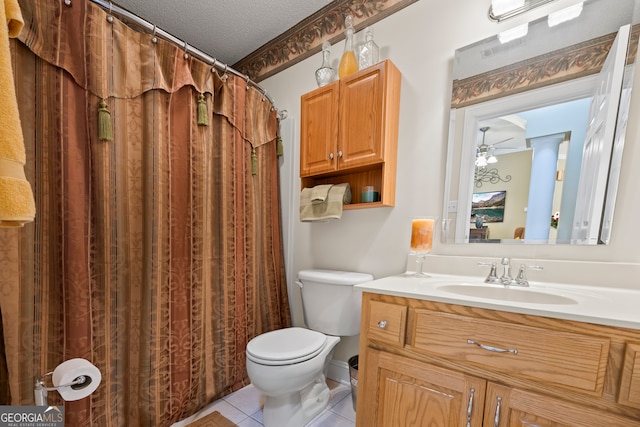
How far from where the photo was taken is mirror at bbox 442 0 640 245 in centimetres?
92

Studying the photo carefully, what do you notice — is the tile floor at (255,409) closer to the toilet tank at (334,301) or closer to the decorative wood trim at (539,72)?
the toilet tank at (334,301)

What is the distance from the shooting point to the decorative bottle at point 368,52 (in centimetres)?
140

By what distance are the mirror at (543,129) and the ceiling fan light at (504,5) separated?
0.10 metres

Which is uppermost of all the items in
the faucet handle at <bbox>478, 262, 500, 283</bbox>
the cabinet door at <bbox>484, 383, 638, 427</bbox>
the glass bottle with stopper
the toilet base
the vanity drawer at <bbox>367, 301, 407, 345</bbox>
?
the glass bottle with stopper

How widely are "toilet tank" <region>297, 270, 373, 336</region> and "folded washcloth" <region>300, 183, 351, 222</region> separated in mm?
337

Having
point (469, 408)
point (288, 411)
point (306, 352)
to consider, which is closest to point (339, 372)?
point (288, 411)

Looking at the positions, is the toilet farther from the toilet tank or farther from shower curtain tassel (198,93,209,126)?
shower curtain tassel (198,93,209,126)

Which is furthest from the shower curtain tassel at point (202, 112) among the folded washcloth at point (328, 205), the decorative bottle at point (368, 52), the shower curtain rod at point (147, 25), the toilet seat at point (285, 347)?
the toilet seat at point (285, 347)

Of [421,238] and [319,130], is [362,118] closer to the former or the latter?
[319,130]

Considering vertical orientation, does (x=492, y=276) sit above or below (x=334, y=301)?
above

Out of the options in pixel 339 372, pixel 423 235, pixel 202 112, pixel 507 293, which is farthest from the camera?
pixel 339 372

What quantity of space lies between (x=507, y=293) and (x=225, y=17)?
7.19ft

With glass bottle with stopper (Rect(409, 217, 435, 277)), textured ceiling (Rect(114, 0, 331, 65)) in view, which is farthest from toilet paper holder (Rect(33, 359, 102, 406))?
textured ceiling (Rect(114, 0, 331, 65))

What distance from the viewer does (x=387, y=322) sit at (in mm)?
864
